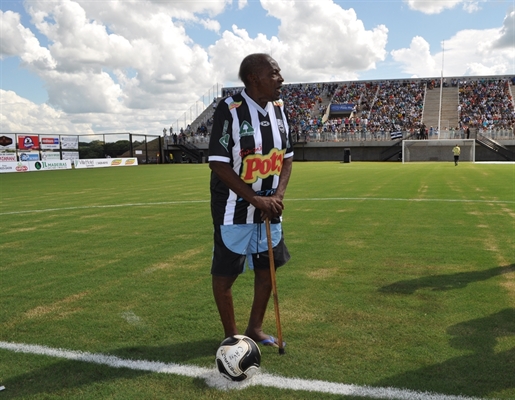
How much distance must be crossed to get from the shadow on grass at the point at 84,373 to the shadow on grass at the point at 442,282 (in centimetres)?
233

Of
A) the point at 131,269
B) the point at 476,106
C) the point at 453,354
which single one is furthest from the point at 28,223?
the point at 476,106

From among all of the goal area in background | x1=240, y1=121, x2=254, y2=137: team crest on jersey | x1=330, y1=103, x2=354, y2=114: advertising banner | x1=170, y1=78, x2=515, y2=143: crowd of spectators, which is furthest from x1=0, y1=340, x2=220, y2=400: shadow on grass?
x1=330, y1=103, x2=354, y2=114: advertising banner

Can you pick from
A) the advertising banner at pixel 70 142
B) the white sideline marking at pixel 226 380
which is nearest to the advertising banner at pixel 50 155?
the advertising banner at pixel 70 142

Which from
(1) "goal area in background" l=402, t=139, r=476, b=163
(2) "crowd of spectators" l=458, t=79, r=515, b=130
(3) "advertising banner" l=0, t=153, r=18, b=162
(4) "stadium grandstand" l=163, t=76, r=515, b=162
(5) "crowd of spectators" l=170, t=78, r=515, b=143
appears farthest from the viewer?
(5) "crowd of spectators" l=170, t=78, r=515, b=143

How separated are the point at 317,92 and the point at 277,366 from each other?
67108 mm

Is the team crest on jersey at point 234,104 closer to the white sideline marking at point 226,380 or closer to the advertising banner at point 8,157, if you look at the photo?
the white sideline marking at point 226,380

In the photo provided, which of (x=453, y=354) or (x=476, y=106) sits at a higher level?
(x=476, y=106)

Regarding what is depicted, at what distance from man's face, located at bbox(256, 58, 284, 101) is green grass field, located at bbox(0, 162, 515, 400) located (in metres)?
2.00

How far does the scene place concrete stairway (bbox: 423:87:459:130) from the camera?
5425cm

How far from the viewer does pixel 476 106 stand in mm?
55344

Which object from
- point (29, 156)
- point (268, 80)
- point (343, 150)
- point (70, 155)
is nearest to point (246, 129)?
point (268, 80)

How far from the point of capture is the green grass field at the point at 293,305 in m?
3.25

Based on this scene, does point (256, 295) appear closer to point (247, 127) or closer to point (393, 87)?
point (247, 127)

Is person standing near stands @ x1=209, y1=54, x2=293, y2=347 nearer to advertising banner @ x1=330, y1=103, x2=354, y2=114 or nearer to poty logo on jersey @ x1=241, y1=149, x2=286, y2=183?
poty logo on jersey @ x1=241, y1=149, x2=286, y2=183
